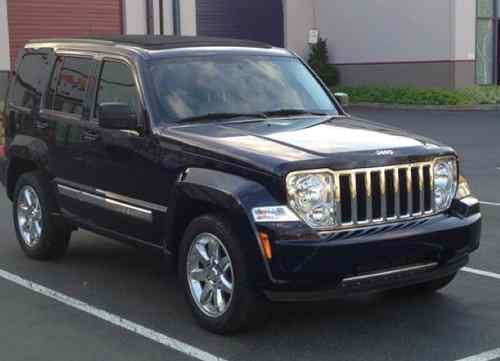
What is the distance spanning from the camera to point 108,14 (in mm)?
29031

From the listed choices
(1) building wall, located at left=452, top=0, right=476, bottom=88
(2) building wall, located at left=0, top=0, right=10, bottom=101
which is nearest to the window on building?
(1) building wall, located at left=452, top=0, right=476, bottom=88

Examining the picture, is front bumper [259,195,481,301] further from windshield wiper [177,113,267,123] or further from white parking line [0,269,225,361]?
windshield wiper [177,113,267,123]

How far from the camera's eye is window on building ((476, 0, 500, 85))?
3147 cm

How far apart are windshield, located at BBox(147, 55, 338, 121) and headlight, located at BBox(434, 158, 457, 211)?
4.49 ft

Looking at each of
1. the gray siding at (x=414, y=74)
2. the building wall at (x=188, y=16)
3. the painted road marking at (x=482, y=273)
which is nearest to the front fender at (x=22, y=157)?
the painted road marking at (x=482, y=273)

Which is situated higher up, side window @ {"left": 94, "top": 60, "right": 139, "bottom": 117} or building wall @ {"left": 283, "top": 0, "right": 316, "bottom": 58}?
building wall @ {"left": 283, "top": 0, "right": 316, "bottom": 58}

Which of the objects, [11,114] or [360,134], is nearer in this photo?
[360,134]

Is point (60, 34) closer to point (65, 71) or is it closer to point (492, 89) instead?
point (492, 89)

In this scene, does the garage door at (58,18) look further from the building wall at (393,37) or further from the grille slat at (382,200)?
the grille slat at (382,200)

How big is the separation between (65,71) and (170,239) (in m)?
2.32

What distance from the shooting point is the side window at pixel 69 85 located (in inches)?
291

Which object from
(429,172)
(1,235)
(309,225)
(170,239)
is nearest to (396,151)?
(429,172)

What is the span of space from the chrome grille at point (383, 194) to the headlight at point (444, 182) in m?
0.08

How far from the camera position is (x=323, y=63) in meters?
33.8
